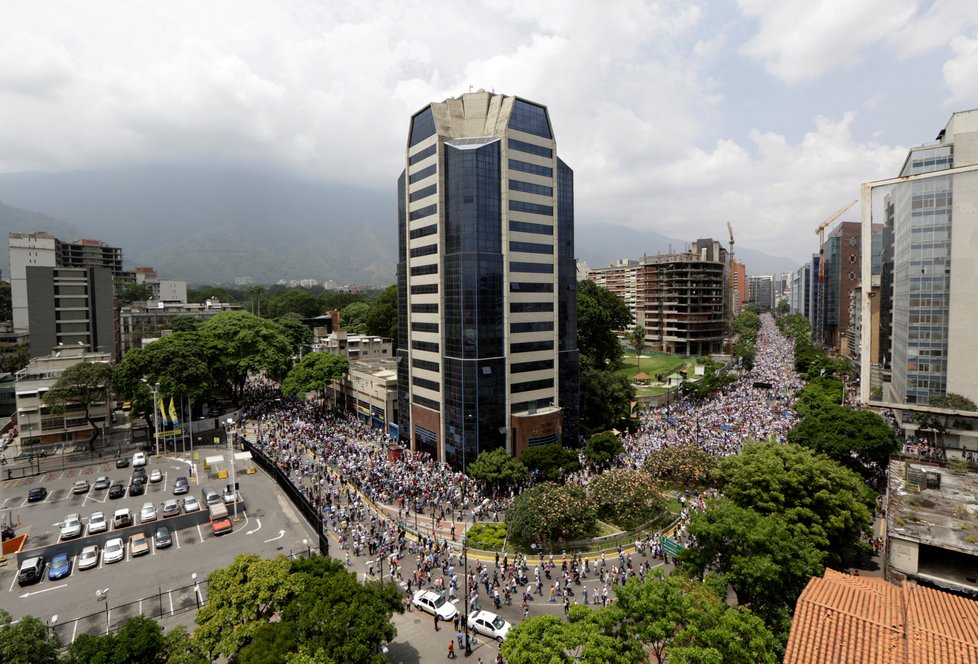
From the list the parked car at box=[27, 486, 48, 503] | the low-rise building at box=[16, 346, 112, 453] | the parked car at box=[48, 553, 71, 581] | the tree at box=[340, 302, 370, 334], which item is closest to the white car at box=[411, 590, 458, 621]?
the parked car at box=[48, 553, 71, 581]

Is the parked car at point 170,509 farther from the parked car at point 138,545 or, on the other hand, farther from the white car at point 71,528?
the white car at point 71,528

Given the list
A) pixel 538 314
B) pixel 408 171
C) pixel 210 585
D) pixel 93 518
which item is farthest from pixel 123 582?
pixel 408 171

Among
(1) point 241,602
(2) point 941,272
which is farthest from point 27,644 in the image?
(2) point 941,272

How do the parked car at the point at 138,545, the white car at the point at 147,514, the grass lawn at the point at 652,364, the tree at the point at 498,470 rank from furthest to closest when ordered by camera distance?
the grass lawn at the point at 652,364
the tree at the point at 498,470
the white car at the point at 147,514
the parked car at the point at 138,545

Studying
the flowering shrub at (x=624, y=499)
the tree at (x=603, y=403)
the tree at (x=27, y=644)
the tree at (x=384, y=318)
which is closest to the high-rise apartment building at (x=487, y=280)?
the tree at (x=603, y=403)

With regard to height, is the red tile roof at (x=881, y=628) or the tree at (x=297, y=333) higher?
the tree at (x=297, y=333)
